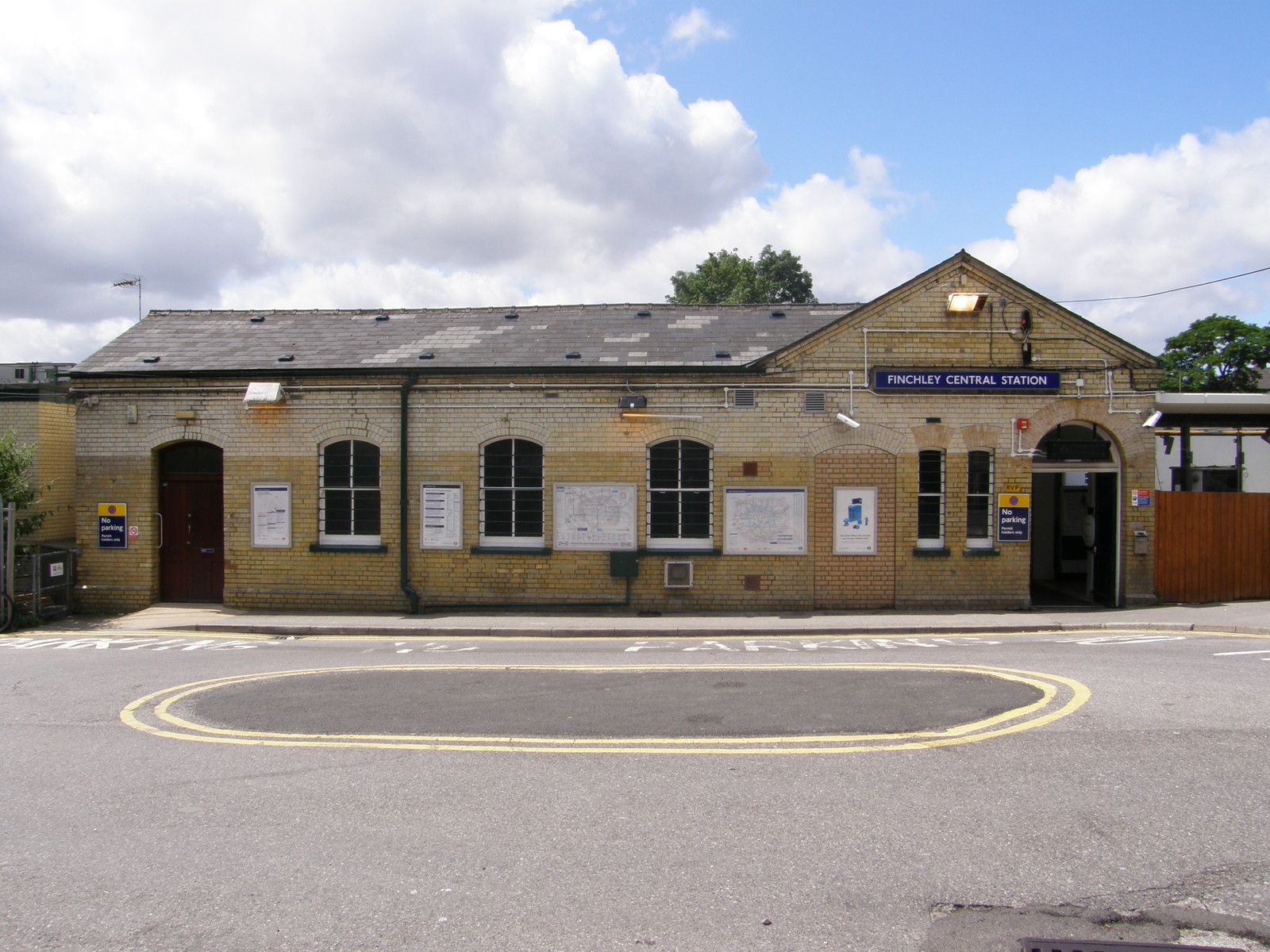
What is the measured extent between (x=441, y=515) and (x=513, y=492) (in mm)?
1379

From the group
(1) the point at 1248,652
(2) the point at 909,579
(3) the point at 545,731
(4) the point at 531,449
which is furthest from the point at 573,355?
(1) the point at 1248,652

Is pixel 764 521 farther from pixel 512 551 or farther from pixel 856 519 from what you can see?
pixel 512 551

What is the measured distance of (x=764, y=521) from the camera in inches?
564

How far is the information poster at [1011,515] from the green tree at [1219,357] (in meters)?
43.4

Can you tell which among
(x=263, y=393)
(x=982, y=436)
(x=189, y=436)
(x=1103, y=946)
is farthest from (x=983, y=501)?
(x=189, y=436)

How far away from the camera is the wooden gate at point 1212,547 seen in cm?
1453

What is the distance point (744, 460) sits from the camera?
14.4 m

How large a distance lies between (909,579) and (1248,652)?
16.2 feet

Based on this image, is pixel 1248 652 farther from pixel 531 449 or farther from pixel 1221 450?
pixel 1221 450

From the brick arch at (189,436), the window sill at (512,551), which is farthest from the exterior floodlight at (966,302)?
the brick arch at (189,436)

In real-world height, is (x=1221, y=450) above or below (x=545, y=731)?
above

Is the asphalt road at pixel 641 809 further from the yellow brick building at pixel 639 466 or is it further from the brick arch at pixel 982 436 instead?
the brick arch at pixel 982 436

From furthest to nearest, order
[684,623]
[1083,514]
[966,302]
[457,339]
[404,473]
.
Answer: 1. [1083,514]
2. [457,339]
3. [404,473]
4. [966,302]
5. [684,623]

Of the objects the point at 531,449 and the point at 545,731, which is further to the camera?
the point at 531,449
